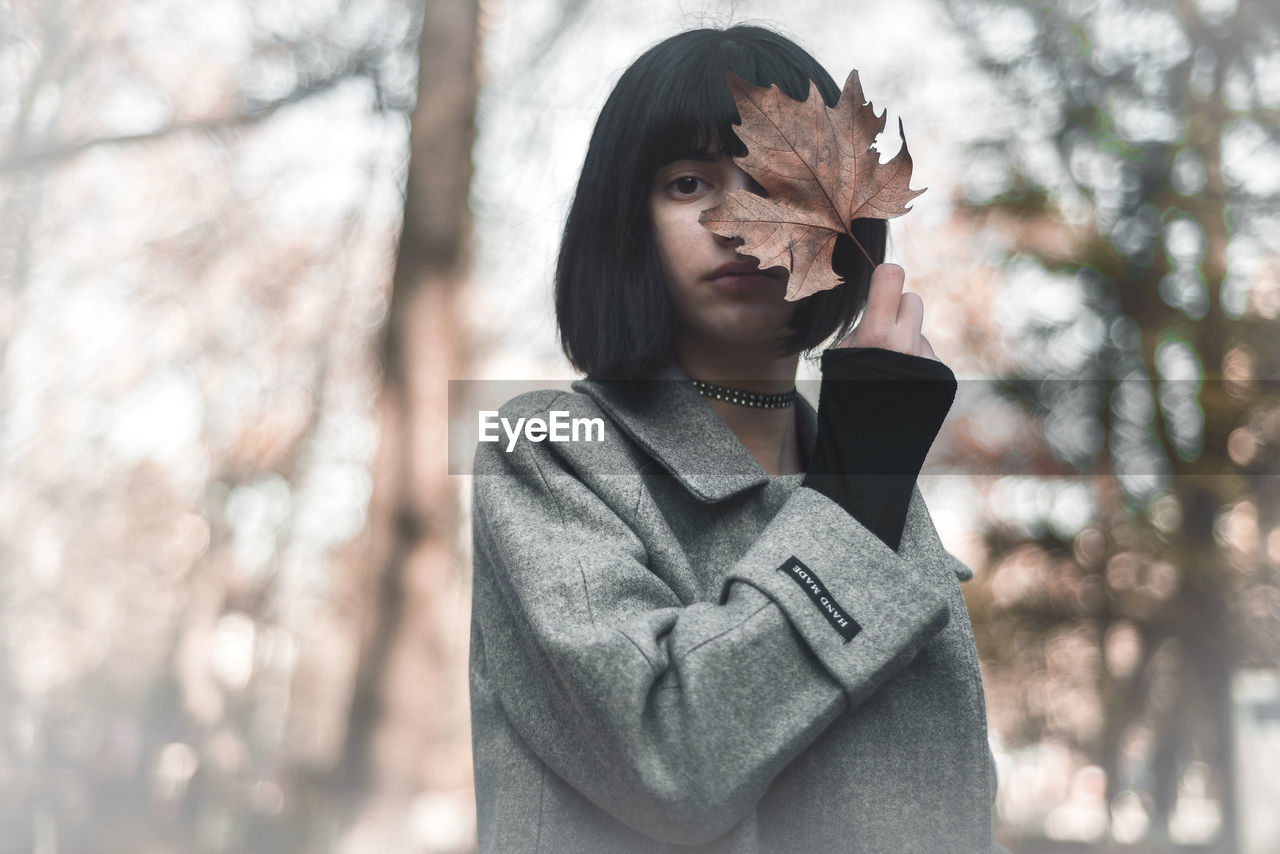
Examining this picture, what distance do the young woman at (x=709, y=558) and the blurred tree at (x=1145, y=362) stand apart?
4.53 metres

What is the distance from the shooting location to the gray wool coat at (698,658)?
0.69 m

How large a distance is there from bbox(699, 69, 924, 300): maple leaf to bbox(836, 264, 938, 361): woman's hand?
39mm

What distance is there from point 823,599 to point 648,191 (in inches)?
16.2

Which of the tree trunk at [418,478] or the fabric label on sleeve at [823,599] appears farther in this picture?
the tree trunk at [418,478]

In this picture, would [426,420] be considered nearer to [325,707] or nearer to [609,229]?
[609,229]

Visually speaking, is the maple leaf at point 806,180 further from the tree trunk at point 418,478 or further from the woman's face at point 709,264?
the tree trunk at point 418,478

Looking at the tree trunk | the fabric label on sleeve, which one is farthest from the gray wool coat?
the tree trunk

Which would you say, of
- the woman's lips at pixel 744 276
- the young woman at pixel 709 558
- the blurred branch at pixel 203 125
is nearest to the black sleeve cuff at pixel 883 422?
the young woman at pixel 709 558

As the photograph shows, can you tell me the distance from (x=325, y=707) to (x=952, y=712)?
36.0 feet

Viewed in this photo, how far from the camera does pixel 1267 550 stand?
480 cm

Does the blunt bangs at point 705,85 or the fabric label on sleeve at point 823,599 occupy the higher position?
the blunt bangs at point 705,85

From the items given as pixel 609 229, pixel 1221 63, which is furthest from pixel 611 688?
pixel 1221 63

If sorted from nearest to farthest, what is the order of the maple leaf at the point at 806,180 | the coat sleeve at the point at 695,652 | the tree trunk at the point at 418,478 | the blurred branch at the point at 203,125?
the coat sleeve at the point at 695,652 < the maple leaf at the point at 806,180 < the tree trunk at the point at 418,478 < the blurred branch at the point at 203,125

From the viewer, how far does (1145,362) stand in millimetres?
5051
